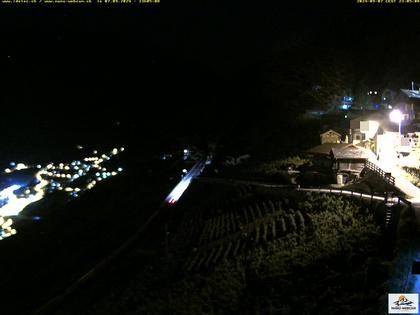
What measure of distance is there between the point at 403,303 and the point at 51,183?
33.7 metres

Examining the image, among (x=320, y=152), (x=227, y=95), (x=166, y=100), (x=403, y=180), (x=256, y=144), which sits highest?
(x=166, y=100)

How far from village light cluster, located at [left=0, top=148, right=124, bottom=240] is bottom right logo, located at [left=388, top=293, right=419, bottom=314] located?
940 inches

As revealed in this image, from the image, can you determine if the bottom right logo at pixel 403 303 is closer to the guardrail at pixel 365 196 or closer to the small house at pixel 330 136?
the guardrail at pixel 365 196

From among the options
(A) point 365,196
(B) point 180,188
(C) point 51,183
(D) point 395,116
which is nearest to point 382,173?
(A) point 365,196

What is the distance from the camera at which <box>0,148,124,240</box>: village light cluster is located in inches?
1084

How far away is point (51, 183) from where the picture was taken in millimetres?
34562

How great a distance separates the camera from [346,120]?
29438 millimetres

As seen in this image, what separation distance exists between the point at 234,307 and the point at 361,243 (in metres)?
5.42

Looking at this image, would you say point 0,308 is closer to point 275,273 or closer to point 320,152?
point 275,273

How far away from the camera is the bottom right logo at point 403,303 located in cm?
900

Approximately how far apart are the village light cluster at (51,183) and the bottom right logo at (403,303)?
23874 millimetres

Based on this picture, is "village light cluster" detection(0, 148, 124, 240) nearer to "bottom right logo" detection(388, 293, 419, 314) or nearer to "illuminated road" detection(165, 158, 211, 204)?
"illuminated road" detection(165, 158, 211, 204)

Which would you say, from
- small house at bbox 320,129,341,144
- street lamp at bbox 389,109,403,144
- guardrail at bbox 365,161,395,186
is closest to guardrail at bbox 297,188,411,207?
guardrail at bbox 365,161,395,186

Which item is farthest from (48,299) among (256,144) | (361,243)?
(256,144)
